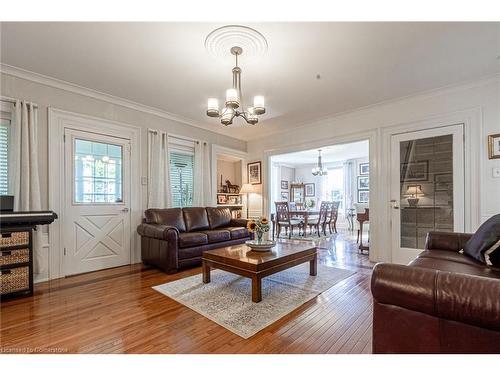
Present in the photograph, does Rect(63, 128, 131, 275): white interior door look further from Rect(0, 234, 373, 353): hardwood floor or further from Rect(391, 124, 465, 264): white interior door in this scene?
Rect(391, 124, 465, 264): white interior door

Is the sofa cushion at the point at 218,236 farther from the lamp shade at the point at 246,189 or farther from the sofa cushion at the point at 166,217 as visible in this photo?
the lamp shade at the point at 246,189

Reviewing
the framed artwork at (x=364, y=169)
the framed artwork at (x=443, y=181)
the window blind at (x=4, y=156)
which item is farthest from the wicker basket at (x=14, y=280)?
the framed artwork at (x=364, y=169)

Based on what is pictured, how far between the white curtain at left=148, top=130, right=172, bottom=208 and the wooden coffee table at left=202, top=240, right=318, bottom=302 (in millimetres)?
1900

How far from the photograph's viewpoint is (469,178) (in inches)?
A: 135

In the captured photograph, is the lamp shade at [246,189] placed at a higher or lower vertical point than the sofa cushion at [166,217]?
higher

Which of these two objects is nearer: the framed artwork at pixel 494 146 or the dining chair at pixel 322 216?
the framed artwork at pixel 494 146

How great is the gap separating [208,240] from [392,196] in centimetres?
303

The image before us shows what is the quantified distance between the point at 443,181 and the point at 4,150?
582 cm

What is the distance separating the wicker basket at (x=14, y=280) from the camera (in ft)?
8.34

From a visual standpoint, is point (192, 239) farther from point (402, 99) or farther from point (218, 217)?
point (402, 99)

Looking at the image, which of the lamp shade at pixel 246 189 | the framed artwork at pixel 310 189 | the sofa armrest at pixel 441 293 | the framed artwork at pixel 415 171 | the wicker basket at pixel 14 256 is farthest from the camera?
the framed artwork at pixel 310 189

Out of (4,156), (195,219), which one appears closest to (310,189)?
(195,219)

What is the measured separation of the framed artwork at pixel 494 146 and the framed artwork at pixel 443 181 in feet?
1.65

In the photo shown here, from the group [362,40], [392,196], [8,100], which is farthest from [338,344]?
[8,100]
